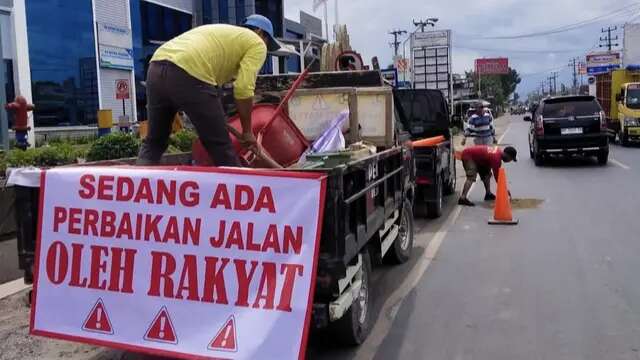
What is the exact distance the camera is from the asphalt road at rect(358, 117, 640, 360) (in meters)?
4.74

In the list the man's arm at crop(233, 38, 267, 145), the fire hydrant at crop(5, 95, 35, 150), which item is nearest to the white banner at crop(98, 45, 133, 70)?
the fire hydrant at crop(5, 95, 35, 150)

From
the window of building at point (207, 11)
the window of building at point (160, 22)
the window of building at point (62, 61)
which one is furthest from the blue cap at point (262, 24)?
the window of building at point (207, 11)

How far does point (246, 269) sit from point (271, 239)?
0.69 ft

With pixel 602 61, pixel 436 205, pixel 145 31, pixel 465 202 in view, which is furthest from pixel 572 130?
pixel 602 61

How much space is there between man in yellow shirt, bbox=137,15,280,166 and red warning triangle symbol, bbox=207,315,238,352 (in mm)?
1328

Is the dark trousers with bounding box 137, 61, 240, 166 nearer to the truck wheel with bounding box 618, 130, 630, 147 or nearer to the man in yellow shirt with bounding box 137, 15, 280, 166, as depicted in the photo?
the man in yellow shirt with bounding box 137, 15, 280, 166

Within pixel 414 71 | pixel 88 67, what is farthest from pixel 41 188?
pixel 414 71

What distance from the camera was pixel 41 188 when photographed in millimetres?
4016

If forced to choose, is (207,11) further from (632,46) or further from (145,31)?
(632,46)

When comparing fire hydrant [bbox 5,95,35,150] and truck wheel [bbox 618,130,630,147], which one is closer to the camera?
fire hydrant [bbox 5,95,35,150]

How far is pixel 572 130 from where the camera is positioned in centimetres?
1747

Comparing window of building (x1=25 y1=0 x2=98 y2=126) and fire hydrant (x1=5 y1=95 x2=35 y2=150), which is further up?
window of building (x1=25 y1=0 x2=98 y2=126)

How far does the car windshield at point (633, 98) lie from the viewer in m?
23.7

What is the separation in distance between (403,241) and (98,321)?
4088 mm
